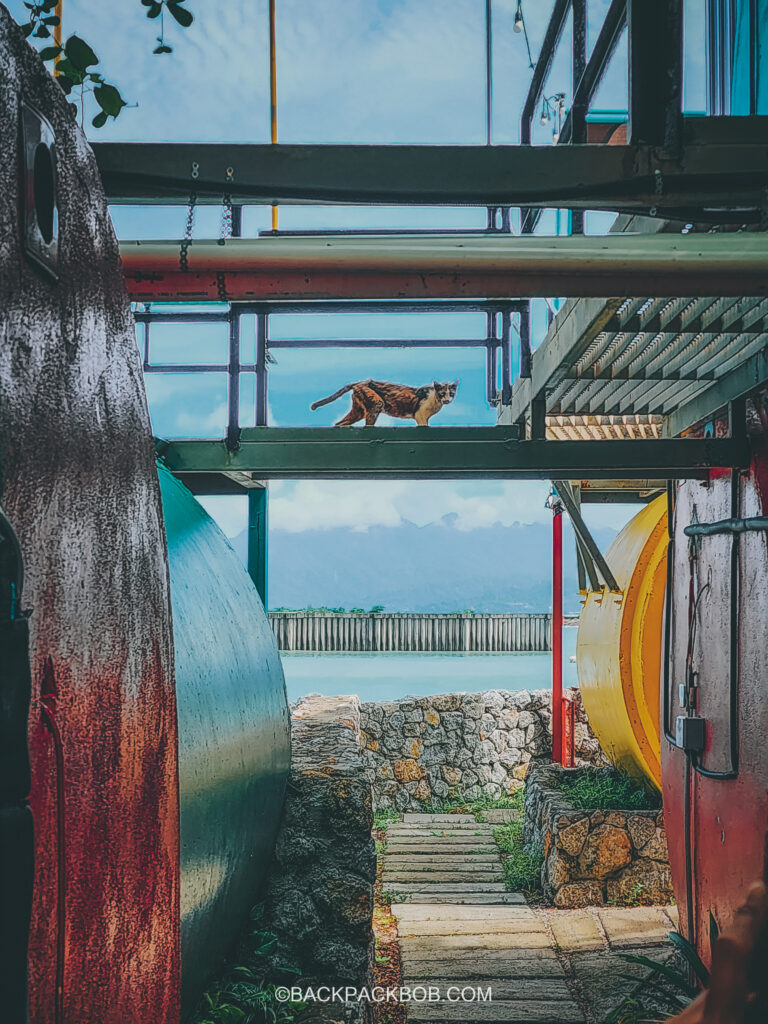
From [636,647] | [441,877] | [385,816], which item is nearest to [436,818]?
[385,816]

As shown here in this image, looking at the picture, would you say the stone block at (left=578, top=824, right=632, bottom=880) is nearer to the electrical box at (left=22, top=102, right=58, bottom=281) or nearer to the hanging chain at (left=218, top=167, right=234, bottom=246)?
the hanging chain at (left=218, top=167, right=234, bottom=246)

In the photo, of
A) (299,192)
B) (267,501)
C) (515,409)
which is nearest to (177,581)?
(299,192)

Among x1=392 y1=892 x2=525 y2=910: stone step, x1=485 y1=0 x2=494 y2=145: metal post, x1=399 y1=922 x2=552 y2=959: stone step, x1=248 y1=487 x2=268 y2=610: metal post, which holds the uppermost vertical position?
x1=485 y1=0 x2=494 y2=145: metal post

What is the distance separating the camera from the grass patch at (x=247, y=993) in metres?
3.39

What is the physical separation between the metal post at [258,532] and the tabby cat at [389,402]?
73cm

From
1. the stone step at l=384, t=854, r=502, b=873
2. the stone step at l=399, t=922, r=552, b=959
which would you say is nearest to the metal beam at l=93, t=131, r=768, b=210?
the stone step at l=399, t=922, r=552, b=959

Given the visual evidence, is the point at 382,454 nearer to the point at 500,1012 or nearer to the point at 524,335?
the point at 524,335

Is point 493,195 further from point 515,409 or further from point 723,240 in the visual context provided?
point 515,409

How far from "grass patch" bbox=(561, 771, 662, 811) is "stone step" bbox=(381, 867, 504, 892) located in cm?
Result: 123

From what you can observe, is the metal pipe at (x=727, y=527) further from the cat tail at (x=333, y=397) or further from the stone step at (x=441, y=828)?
the stone step at (x=441, y=828)

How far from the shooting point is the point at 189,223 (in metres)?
2.32

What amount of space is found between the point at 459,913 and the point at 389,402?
497cm

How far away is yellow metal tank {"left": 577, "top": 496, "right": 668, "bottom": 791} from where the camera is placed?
7188mm

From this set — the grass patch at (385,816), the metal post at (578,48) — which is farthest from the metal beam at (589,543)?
the grass patch at (385,816)
